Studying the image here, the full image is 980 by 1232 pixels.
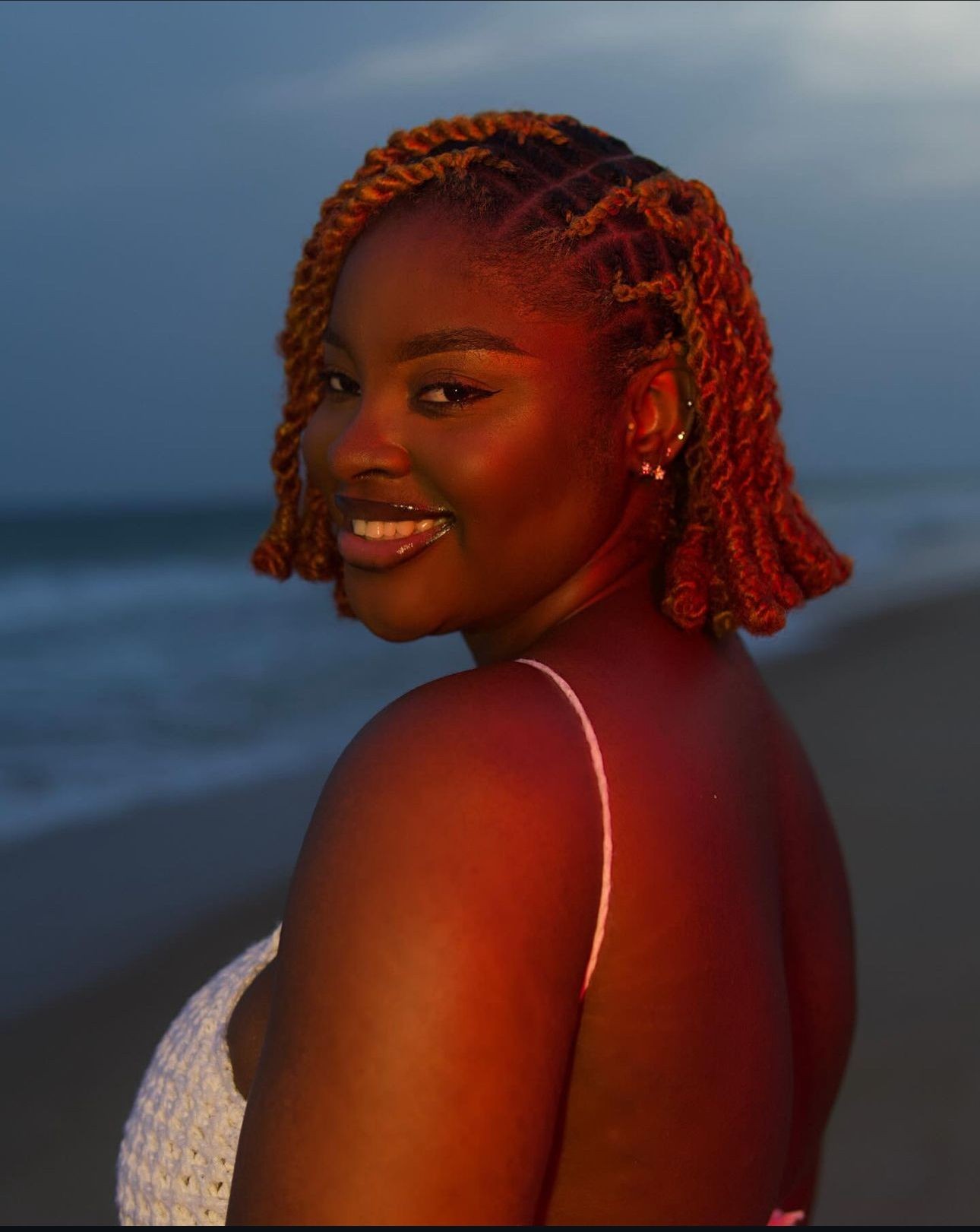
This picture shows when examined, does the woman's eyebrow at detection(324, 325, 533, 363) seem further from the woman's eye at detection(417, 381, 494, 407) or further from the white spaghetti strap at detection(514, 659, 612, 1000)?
the white spaghetti strap at detection(514, 659, 612, 1000)

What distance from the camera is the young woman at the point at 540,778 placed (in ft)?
4.38

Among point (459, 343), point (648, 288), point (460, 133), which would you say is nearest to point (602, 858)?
point (459, 343)

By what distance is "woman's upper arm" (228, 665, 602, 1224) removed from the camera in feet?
4.28

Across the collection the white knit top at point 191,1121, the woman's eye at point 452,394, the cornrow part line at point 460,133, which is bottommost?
the white knit top at point 191,1121

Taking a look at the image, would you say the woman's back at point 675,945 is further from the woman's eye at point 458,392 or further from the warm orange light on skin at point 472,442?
the woman's eye at point 458,392

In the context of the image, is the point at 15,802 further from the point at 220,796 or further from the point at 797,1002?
the point at 797,1002

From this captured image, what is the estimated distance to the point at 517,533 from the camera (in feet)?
6.03

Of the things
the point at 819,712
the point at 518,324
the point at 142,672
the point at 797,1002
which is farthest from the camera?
the point at 142,672

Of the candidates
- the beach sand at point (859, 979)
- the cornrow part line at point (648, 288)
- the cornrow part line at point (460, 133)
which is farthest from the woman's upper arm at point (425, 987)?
the beach sand at point (859, 979)

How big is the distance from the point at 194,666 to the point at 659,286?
39.1 feet

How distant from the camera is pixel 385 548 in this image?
1855 mm

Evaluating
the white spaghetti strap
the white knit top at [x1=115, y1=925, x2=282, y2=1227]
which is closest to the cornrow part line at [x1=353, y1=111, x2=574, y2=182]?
the white spaghetti strap

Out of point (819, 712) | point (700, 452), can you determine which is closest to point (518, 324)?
point (700, 452)

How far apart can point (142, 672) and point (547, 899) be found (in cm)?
1193
